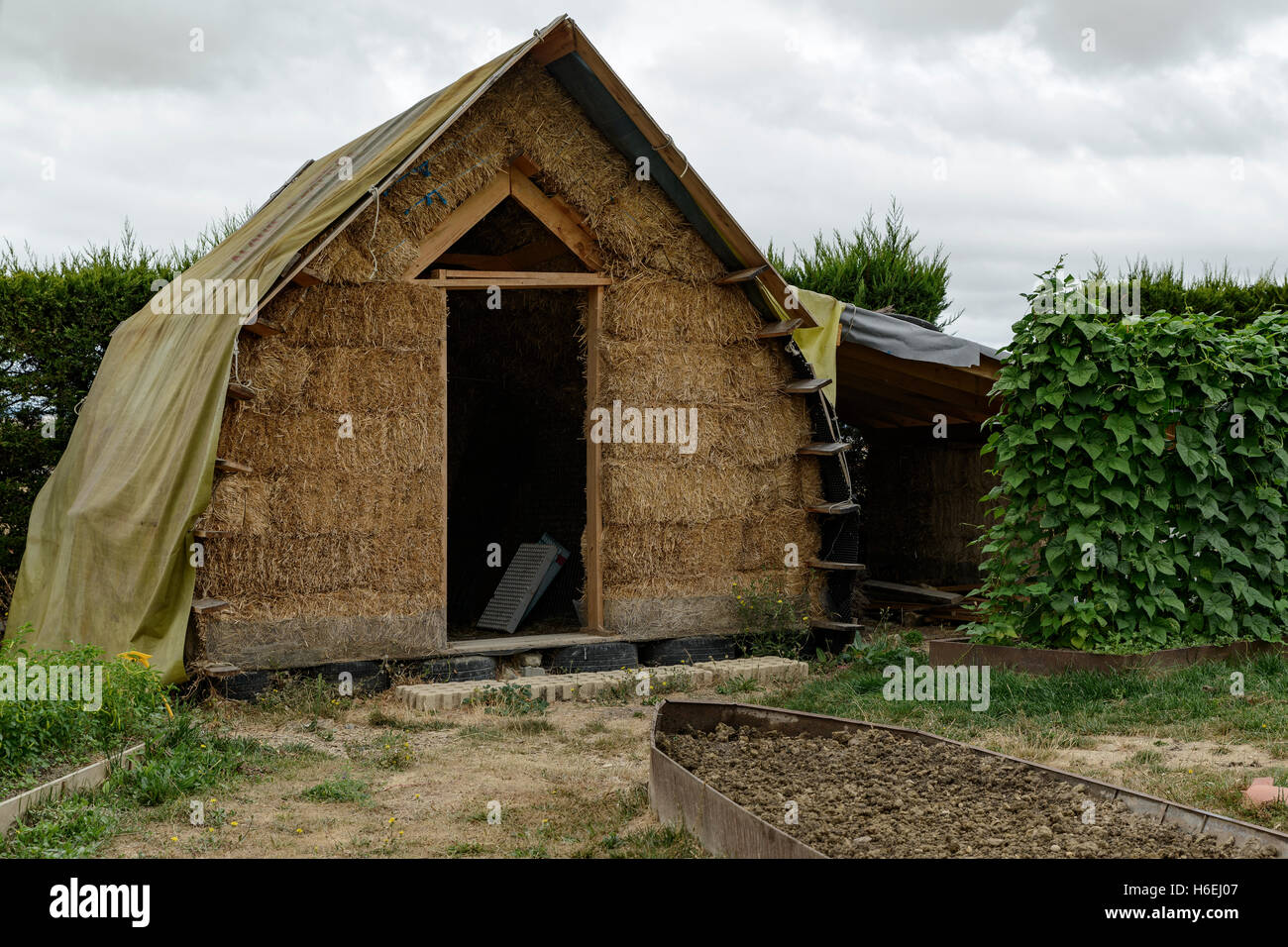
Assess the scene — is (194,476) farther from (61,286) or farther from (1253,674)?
(1253,674)

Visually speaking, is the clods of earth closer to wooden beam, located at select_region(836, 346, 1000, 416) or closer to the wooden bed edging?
the wooden bed edging

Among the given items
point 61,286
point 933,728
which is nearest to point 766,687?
point 933,728

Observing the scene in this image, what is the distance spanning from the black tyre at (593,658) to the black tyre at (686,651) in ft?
0.59

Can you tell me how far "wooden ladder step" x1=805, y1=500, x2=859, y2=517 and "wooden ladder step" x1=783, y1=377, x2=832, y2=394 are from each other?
0.97m

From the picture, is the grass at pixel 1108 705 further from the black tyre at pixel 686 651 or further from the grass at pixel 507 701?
the grass at pixel 507 701

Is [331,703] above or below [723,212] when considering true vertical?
below

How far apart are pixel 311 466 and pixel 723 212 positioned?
12.4ft

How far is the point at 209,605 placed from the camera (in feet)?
24.6

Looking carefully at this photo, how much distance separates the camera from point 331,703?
776 centimetres

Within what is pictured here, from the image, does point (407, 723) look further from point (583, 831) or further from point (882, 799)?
point (882, 799)

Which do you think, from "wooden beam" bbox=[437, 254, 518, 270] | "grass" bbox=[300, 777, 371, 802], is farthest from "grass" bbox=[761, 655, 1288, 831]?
"wooden beam" bbox=[437, 254, 518, 270]

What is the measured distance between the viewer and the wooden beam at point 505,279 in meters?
8.77

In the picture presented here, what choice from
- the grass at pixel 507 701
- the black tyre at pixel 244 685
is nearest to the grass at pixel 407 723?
the grass at pixel 507 701

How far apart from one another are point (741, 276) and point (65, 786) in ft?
20.4
